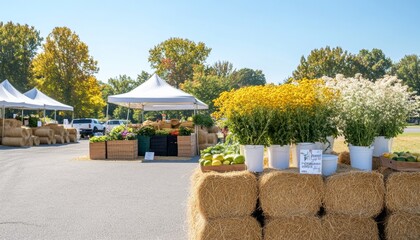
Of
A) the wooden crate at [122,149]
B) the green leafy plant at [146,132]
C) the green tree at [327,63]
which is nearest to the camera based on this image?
the wooden crate at [122,149]

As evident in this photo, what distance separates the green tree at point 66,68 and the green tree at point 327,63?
23.8m

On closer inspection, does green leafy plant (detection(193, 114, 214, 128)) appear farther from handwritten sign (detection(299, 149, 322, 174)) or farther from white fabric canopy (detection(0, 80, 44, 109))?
handwritten sign (detection(299, 149, 322, 174))

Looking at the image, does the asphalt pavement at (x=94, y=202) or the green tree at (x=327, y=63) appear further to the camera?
the green tree at (x=327, y=63)

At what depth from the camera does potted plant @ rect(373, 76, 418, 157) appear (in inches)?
157

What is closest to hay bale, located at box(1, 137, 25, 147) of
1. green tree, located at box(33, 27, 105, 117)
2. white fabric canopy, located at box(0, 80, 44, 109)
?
white fabric canopy, located at box(0, 80, 44, 109)

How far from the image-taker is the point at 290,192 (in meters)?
3.62

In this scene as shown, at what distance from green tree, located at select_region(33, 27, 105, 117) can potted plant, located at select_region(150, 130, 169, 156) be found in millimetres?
25116

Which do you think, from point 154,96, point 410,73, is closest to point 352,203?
point 154,96

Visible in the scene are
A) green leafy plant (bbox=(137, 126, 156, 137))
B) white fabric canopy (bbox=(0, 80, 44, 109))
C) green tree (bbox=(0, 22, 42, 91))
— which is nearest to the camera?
green leafy plant (bbox=(137, 126, 156, 137))

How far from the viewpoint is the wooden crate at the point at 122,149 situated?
1336cm

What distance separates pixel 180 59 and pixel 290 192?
4611 centimetres

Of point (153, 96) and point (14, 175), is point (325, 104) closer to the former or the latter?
point (14, 175)

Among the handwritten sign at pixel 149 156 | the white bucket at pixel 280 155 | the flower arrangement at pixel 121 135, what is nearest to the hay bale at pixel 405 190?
the white bucket at pixel 280 155

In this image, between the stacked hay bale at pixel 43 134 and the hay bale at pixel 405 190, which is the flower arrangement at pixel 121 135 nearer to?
the stacked hay bale at pixel 43 134
